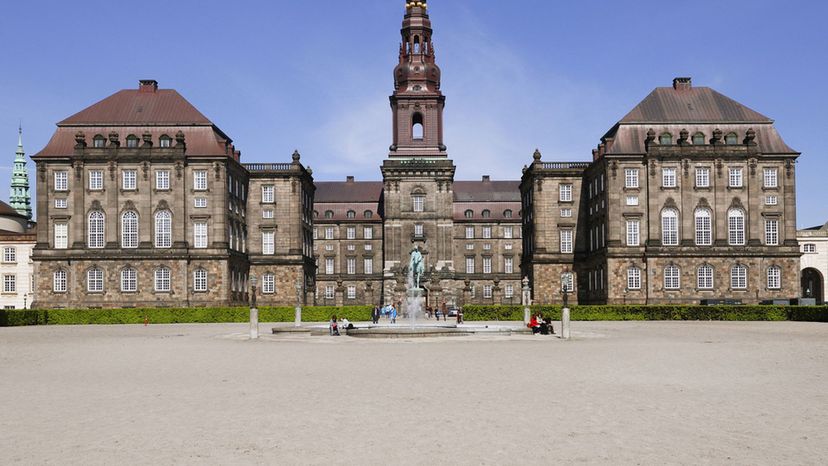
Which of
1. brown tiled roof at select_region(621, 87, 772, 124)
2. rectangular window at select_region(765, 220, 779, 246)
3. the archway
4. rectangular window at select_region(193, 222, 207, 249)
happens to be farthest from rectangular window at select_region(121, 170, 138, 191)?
the archway

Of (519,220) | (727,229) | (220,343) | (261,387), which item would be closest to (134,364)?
(261,387)

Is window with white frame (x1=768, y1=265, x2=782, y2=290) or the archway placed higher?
window with white frame (x1=768, y1=265, x2=782, y2=290)

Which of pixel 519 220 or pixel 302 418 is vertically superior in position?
pixel 519 220

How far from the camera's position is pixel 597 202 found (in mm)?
85938

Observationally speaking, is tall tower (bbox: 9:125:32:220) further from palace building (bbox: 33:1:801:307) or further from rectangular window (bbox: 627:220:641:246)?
rectangular window (bbox: 627:220:641:246)

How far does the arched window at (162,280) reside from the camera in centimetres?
7950

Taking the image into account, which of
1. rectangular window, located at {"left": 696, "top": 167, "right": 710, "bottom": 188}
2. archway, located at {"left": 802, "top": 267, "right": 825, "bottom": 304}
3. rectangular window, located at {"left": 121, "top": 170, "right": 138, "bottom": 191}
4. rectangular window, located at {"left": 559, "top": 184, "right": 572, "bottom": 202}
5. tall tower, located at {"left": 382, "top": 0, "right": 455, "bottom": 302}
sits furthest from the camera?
archway, located at {"left": 802, "top": 267, "right": 825, "bottom": 304}

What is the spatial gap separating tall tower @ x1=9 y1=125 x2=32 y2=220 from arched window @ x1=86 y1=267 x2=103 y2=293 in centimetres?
8029

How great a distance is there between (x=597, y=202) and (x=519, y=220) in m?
41.6

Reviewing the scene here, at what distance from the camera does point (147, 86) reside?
8569cm

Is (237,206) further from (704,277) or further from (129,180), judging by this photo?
(704,277)

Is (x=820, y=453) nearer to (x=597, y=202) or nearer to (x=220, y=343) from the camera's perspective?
(x=220, y=343)

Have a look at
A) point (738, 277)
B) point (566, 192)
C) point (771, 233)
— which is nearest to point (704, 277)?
point (738, 277)

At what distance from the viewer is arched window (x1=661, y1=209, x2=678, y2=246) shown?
79188 mm
